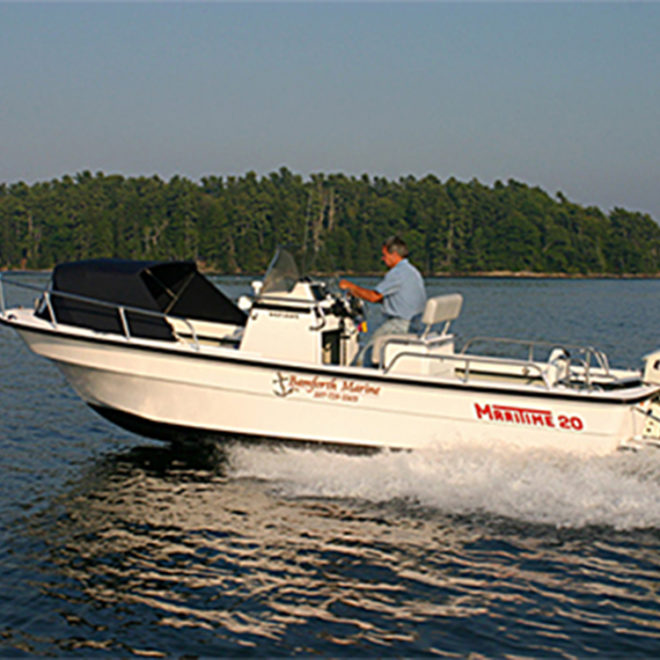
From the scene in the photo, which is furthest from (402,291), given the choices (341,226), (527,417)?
(341,226)

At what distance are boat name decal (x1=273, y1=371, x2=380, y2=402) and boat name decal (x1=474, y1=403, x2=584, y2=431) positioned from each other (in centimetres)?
104

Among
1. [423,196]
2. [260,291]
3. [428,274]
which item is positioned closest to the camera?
[260,291]

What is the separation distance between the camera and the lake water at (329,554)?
613cm

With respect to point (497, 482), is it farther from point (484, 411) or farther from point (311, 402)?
point (311, 402)

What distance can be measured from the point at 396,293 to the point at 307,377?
1253mm

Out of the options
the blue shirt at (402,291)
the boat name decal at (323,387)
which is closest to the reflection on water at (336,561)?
the boat name decal at (323,387)

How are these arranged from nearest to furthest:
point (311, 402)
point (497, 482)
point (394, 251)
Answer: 1. point (497, 482)
2. point (311, 402)
3. point (394, 251)

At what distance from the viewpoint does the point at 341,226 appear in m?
114

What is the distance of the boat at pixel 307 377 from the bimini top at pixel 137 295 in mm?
16

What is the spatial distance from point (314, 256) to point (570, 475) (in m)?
3.36

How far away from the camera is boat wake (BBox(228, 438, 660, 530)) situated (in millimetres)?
8062

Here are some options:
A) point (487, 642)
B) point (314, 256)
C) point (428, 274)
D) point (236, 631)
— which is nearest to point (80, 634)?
point (236, 631)

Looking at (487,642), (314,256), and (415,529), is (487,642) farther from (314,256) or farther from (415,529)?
(314,256)

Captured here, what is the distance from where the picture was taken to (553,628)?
244 inches
